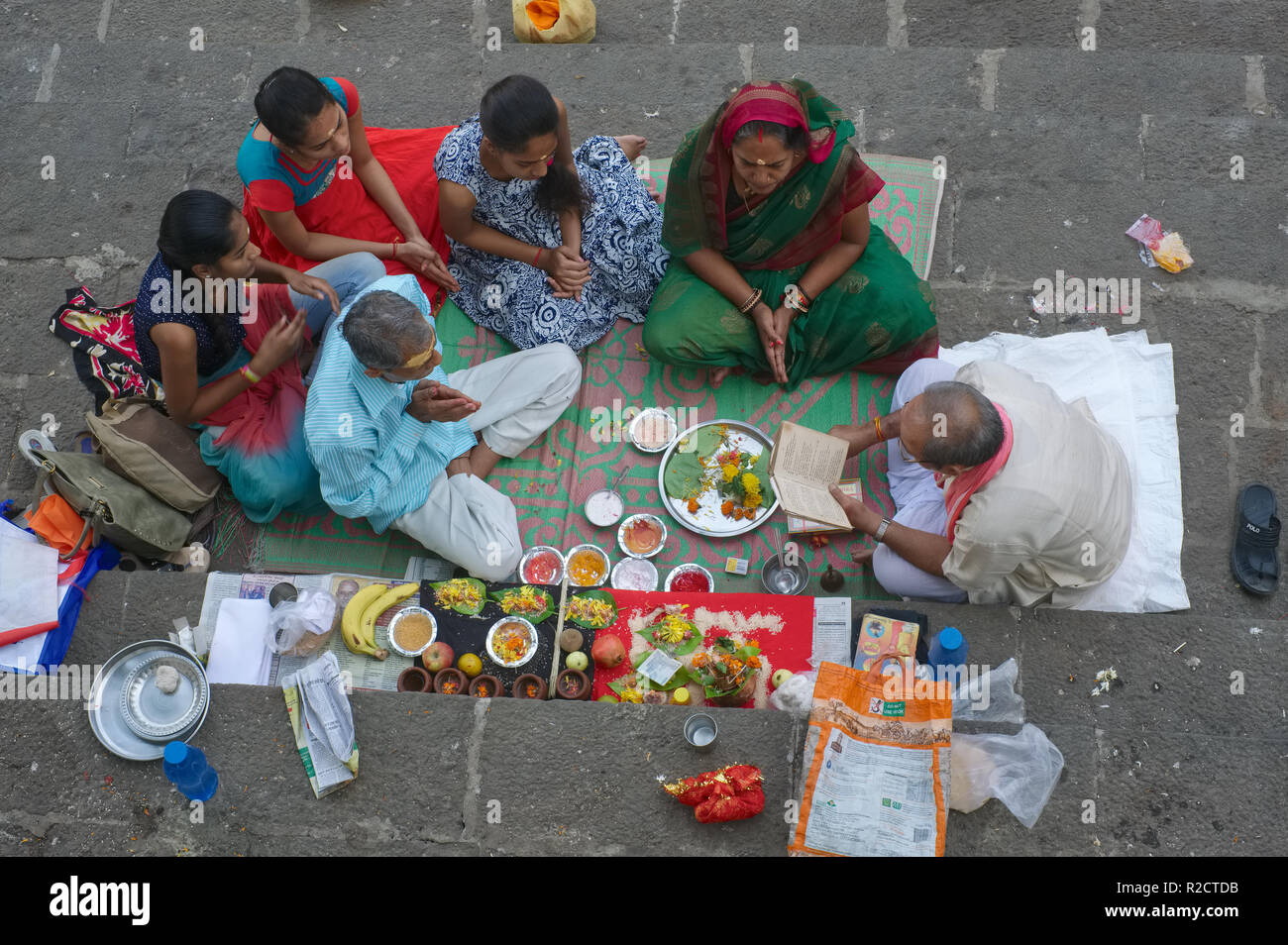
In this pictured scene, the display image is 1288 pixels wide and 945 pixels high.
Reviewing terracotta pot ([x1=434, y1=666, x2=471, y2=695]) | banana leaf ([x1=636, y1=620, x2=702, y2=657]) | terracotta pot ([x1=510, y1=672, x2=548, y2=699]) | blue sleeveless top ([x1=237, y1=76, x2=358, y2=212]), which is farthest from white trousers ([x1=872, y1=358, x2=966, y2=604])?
blue sleeveless top ([x1=237, y1=76, x2=358, y2=212])

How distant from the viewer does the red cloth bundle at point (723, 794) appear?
3.11 metres

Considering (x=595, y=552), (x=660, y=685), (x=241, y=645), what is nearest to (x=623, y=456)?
(x=595, y=552)

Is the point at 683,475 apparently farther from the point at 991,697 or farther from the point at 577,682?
the point at 991,697

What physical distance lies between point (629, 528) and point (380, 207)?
1908 mm

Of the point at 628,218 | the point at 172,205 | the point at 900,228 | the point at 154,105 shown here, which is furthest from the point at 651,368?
the point at 154,105

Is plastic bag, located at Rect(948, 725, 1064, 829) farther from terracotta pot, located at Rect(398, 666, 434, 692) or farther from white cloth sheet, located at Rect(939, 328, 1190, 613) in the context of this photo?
terracotta pot, located at Rect(398, 666, 434, 692)

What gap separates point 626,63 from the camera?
211 inches

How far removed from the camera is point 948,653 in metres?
3.43

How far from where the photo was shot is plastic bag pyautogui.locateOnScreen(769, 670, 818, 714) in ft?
11.3

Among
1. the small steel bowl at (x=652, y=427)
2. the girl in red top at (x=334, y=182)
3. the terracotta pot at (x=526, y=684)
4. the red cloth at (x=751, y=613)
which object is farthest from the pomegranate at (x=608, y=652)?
the girl in red top at (x=334, y=182)

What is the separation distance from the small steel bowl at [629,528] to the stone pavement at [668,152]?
97 centimetres

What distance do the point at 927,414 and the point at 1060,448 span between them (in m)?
0.51

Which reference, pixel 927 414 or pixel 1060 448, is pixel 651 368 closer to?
pixel 927 414

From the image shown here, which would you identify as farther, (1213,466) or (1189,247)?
(1189,247)
